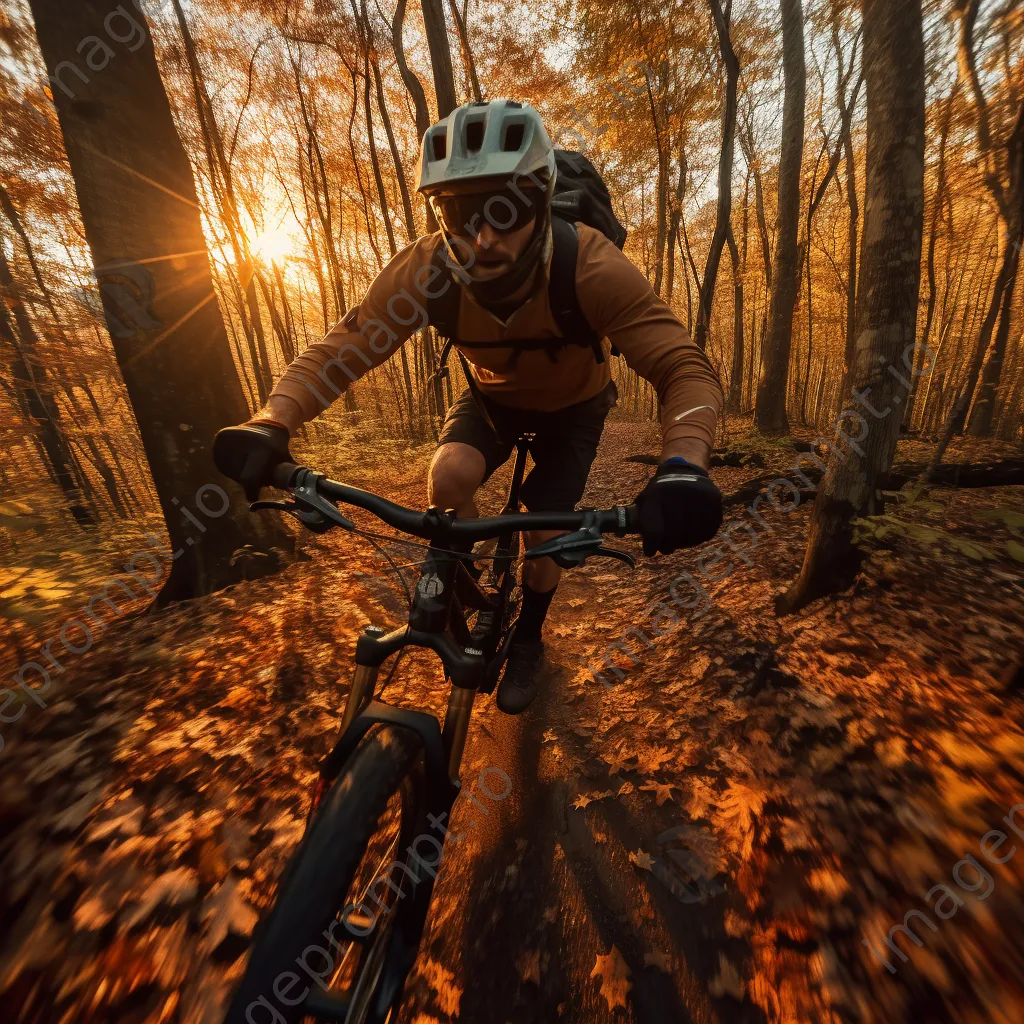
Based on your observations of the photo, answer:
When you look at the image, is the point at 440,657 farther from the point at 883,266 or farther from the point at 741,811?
the point at 883,266

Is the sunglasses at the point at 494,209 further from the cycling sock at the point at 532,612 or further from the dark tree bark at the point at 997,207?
the dark tree bark at the point at 997,207

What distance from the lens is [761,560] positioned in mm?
4848

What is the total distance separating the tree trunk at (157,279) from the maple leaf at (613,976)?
418 centimetres

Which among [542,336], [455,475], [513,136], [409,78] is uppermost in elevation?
[409,78]

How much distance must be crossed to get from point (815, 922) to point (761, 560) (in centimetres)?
351

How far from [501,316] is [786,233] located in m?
12.1

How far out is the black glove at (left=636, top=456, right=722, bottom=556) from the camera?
5.35 feet

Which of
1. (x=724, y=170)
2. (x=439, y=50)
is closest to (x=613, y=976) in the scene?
(x=724, y=170)

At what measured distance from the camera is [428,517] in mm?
1744

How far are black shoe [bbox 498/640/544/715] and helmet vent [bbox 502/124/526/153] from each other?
3.06m

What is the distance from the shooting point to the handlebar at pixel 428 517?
1.63 m

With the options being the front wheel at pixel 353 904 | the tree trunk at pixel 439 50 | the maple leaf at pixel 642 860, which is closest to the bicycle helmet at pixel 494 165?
the front wheel at pixel 353 904

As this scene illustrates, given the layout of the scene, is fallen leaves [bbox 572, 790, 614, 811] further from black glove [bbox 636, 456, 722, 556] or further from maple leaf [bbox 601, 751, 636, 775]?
black glove [bbox 636, 456, 722, 556]

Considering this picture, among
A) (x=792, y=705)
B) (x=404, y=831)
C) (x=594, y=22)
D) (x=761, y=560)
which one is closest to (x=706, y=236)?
(x=594, y=22)
